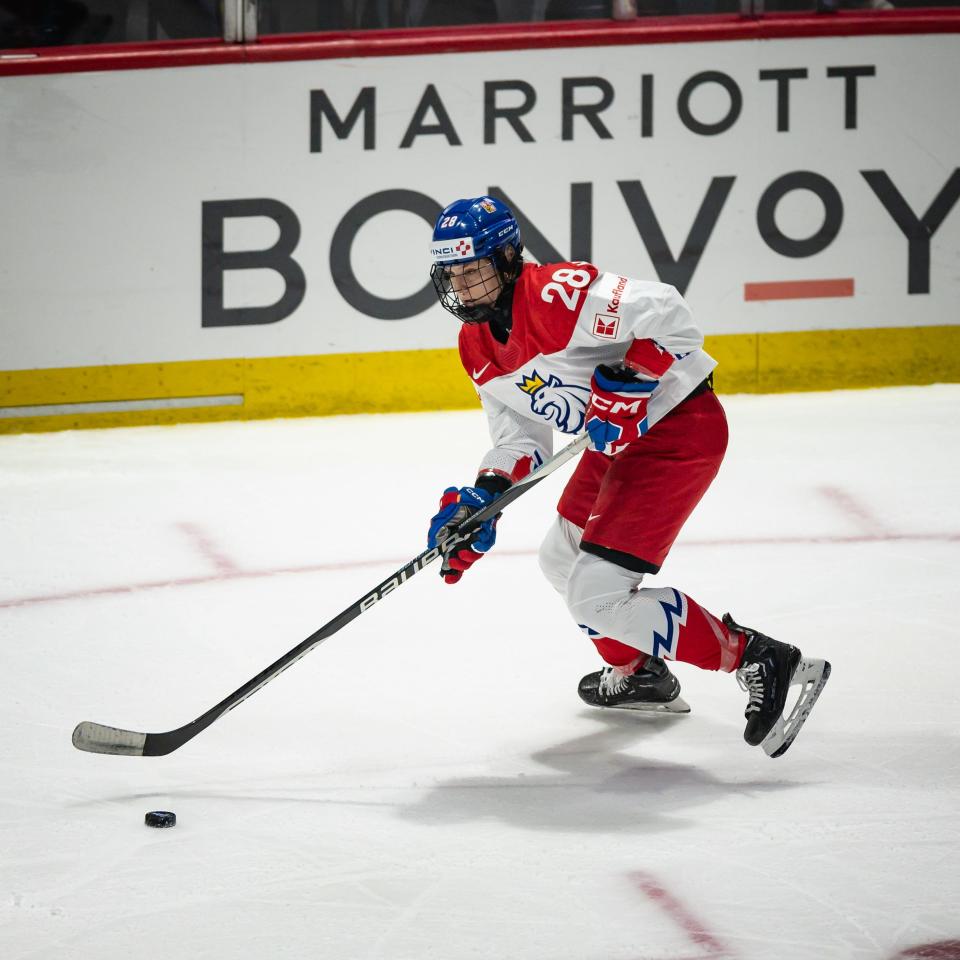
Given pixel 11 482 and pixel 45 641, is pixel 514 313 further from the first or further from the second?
pixel 11 482

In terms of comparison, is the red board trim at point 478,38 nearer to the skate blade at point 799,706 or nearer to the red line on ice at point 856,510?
the red line on ice at point 856,510

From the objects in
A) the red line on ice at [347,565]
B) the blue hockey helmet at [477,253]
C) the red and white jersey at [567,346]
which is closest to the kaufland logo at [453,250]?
the blue hockey helmet at [477,253]

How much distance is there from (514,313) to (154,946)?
4.41 ft

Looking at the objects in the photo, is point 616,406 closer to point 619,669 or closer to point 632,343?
point 632,343

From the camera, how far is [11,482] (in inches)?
214

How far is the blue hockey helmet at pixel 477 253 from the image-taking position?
3.00 metres

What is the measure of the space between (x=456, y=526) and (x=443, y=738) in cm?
46

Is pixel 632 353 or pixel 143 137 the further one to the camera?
pixel 143 137

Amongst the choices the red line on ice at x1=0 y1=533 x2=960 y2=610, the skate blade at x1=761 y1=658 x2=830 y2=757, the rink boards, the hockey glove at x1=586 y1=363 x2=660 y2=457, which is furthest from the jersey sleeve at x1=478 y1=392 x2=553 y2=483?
the rink boards

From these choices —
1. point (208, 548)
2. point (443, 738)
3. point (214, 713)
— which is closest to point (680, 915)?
point (443, 738)

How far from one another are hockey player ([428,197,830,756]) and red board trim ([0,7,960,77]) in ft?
10.3

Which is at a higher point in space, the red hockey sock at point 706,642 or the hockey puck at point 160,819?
the red hockey sock at point 706,642

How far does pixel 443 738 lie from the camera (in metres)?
3.30

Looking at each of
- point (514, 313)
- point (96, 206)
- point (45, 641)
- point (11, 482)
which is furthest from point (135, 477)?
point (514, 313)
